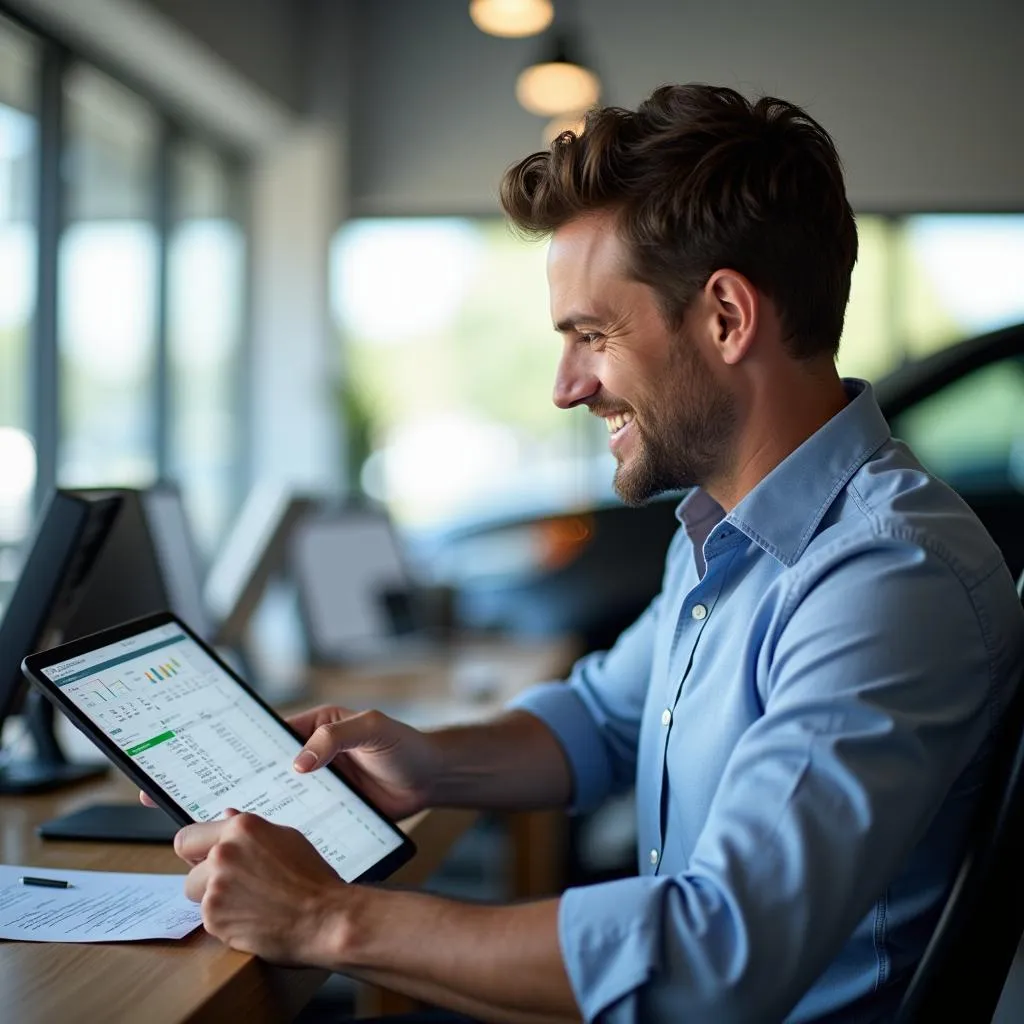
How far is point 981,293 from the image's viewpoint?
606cm

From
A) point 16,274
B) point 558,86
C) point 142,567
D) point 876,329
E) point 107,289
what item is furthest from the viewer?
point 876,329

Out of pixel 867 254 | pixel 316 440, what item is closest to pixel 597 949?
pixel 316 440

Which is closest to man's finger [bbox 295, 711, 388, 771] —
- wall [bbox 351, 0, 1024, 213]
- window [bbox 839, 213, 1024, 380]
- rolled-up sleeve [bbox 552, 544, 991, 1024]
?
→ rolled-up sleeve [bbox 552, 544, 991, 1024]

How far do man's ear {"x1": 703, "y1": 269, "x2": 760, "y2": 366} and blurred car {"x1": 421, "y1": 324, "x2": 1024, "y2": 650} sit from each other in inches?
78.9

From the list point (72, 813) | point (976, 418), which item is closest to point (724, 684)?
point (72, 813)

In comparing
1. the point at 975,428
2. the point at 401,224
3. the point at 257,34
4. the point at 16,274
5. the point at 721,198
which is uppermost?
the point at 257,34

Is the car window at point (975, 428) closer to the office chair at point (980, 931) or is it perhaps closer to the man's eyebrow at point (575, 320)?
the man's eyebrow at point (575, 320)

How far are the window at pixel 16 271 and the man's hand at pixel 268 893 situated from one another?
2884 mm

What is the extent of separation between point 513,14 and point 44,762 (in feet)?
8.55

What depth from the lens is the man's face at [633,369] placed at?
1.19m

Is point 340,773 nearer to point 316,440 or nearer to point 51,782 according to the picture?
point 51,782

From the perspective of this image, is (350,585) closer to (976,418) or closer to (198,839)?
(976,418)

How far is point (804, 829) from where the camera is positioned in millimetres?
837

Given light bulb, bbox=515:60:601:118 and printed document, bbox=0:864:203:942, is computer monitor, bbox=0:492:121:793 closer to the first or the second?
printed document, bbox=0:864:203:942
